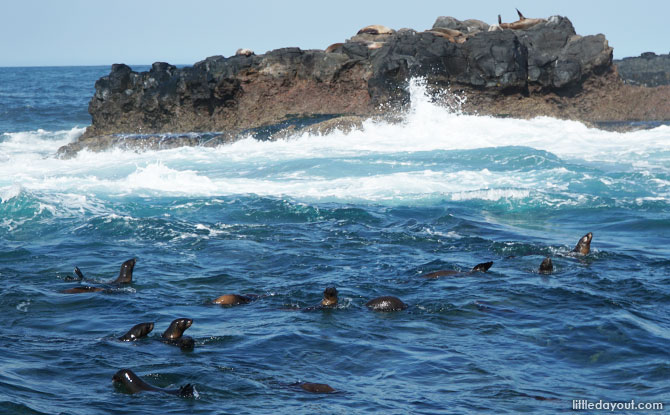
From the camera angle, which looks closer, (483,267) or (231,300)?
(231,300)

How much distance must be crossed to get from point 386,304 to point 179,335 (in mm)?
2228

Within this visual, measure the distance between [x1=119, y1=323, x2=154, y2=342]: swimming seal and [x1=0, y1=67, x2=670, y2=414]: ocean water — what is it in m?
0.12

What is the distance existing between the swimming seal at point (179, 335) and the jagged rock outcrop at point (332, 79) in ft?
58.2

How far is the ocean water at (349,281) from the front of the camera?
6.07m

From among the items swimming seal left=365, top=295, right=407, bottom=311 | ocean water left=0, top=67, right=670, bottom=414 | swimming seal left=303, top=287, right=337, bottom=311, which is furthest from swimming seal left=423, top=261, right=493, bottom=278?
swimming seal left=303, top=287, right=337, bottom=311

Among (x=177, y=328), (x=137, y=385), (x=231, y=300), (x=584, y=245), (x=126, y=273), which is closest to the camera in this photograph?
(x=137, y=385)

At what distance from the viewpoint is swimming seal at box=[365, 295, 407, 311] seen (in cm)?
806

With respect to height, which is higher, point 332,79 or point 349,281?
point 332,79

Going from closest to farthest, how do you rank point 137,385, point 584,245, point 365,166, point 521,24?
point 137,385
point 584,245
point 365,166
point 521,24

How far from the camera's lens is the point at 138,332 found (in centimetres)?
714

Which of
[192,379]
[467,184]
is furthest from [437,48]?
[192,379]

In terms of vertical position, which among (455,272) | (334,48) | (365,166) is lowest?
(455,272)

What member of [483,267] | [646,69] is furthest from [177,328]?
[646,69]

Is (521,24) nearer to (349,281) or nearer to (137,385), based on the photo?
(349,281)
